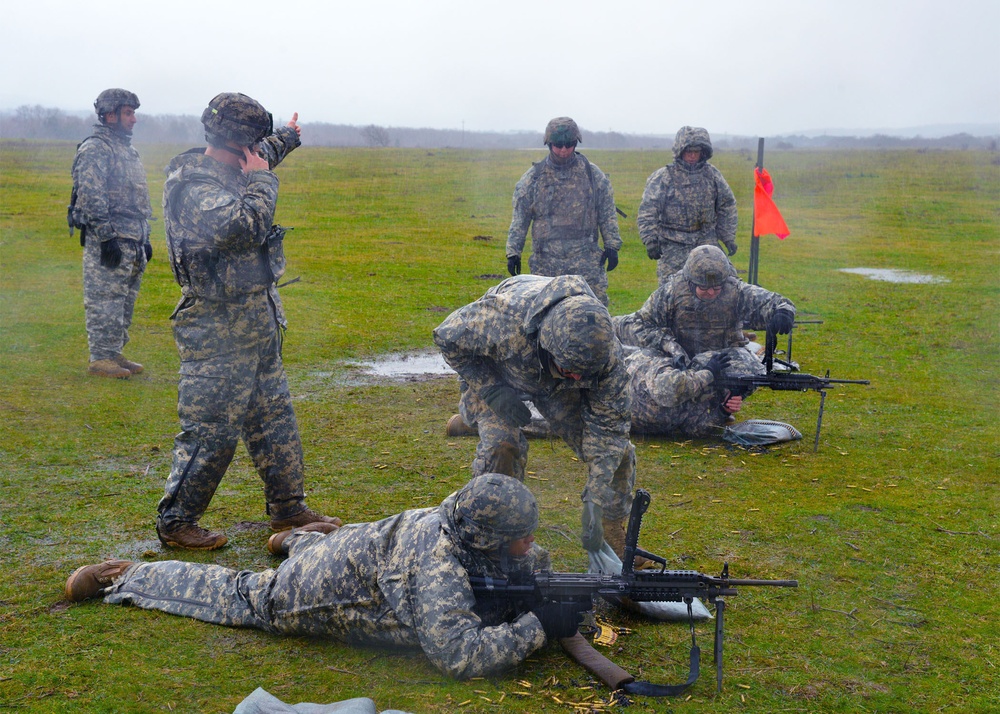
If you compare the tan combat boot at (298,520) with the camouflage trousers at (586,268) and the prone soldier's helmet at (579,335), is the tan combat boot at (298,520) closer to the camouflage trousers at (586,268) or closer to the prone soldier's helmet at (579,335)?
the prone soldier's helmet at (579,335)

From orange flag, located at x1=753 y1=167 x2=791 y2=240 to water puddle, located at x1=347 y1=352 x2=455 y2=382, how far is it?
200 inches

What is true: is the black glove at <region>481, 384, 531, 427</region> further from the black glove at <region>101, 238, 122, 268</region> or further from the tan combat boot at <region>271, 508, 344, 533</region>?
the black glove at <region>101, 238, 122, 268</region>

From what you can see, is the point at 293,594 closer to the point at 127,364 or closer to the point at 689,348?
the point at 689,348

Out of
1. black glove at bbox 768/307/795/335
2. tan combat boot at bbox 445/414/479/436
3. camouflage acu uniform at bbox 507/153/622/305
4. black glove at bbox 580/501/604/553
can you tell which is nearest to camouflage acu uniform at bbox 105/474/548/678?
black glove at bbox 580/501/604/553

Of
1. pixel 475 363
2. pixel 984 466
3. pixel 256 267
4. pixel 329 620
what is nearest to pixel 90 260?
pixel 256 267

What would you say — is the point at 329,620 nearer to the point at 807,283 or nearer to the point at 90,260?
the point at 90,260

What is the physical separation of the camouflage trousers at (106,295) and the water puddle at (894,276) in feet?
44.5

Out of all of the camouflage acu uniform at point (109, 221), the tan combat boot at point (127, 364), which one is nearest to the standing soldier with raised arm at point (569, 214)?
the camouflage acu uniform at point (109, 221)

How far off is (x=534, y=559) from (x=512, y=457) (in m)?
0.92

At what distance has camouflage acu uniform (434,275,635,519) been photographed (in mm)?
5199

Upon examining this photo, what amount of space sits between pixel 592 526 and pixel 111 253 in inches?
273

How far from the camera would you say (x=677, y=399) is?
7.98 m

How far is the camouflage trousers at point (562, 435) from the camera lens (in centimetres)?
541

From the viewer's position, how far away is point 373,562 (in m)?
4.47
